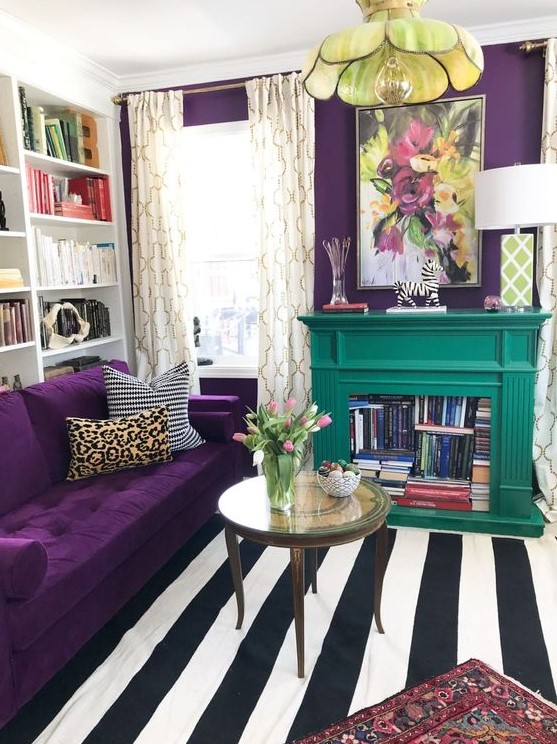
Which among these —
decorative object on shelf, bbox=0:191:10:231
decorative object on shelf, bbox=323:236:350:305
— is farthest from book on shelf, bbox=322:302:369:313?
decorative object on shelf, bbox=0:191:10:231

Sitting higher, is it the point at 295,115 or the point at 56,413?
the point at 295,115

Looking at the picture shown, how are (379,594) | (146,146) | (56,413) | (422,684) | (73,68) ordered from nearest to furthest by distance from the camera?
(422,684)
(379,594)
(56,413)
(73,68)
(146,146)

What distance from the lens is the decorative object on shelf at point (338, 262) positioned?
11.5ft

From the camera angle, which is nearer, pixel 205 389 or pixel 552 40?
pixel 552 40

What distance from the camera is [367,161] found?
11.8 feet

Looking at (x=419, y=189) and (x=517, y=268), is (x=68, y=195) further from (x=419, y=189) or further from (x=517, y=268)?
(x=517, y=268)

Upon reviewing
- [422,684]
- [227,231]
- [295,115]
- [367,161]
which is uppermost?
[295,115]

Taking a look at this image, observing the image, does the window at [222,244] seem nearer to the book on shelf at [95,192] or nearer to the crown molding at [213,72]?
the crown molding at [213,72]

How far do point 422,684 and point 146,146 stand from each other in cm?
334

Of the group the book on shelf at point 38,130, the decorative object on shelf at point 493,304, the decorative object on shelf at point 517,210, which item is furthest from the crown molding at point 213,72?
the decorative object on shelf at point 493,304

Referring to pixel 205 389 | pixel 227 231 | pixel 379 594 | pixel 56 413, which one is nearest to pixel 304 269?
pixel 227 231

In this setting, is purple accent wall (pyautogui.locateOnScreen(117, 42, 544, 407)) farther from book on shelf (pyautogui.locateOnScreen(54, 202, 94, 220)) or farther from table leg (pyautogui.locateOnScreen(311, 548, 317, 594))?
table leg (pyautogui.locateOnScreen(311, 548, 317, 594))

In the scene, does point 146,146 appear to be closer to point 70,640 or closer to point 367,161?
point 367,161

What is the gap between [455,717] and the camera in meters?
1.92
